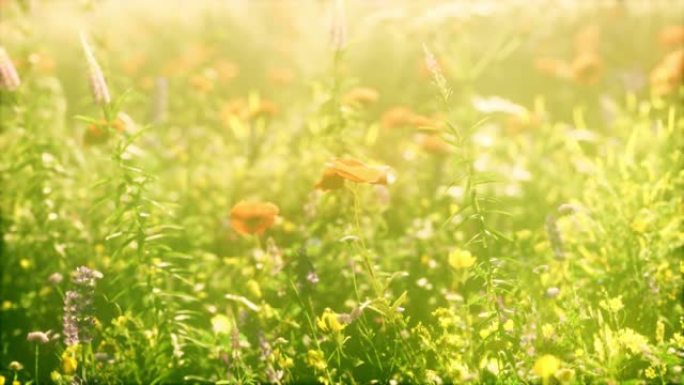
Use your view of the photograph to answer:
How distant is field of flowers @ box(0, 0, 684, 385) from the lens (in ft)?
7.11

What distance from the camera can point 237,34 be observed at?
807 cm

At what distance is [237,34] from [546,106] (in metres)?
3.84

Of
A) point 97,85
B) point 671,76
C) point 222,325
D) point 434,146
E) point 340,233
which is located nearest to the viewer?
point 97,85

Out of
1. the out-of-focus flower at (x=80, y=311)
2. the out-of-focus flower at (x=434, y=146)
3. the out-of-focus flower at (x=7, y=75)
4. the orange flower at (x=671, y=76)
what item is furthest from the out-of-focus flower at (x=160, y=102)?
the orange flower at (x=671, y=76)

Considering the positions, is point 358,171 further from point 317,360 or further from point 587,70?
point 587,70

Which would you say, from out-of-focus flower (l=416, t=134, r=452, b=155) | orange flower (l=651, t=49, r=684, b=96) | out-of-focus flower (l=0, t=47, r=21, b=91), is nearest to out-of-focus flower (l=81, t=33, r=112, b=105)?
out-of-focus flower (l=0, t=47, r=21, b=91)

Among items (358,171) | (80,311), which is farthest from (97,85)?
(358,171)

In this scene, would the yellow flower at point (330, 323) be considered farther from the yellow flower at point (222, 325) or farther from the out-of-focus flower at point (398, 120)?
the out-of-focus flower at point (398, 120)

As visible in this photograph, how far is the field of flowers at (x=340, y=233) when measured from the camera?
7.11 feet

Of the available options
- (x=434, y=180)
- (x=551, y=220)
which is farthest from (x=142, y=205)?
(x=434, y=180)

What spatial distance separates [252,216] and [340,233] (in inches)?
18.4

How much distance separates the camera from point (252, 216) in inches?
105

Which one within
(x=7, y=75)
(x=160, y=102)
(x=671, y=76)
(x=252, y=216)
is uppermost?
(x=7, y=75)

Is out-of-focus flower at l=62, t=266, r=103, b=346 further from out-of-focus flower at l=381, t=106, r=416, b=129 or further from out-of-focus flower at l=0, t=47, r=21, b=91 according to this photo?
out-of-focus flower at l=381, t=106, r=416, b=129
